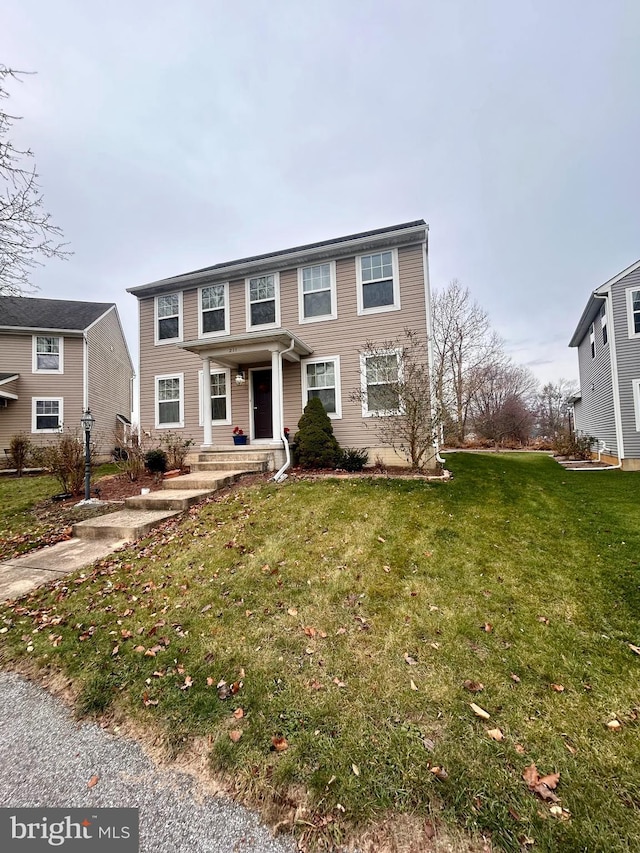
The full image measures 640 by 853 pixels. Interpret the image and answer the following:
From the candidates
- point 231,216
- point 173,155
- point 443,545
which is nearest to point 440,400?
point 443,545

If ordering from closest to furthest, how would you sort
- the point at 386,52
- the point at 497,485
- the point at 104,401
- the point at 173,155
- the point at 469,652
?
the point at 469,652, the point at 497,485, the point at 386,52, the point at 173,155, the point at 104,401

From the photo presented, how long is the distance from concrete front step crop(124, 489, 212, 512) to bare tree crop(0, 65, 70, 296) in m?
4.45

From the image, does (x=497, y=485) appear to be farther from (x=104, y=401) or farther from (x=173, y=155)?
(x=104, y=401)

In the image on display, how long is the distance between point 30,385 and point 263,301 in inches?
462

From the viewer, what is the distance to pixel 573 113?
30.8ft

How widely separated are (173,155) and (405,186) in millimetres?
8129

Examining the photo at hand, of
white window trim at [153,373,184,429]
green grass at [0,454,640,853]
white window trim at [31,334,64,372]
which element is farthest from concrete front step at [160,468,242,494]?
white window trim at [31,334,64,372]

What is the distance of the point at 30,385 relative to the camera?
48.1ft

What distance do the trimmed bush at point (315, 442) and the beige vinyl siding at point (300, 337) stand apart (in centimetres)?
89

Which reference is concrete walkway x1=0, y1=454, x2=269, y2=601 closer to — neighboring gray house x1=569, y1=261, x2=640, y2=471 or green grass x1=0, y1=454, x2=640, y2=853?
green grass x1=0, y1=454, x2=640, y2=853

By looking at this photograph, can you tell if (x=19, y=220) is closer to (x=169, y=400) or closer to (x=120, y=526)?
(x=120, y=526)

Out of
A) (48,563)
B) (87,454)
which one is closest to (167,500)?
(48,563)

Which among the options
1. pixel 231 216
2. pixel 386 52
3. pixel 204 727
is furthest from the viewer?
pixel 231 216

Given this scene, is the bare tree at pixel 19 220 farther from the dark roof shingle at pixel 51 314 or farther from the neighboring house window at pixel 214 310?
the dark roof shingle at pixel 51 314
